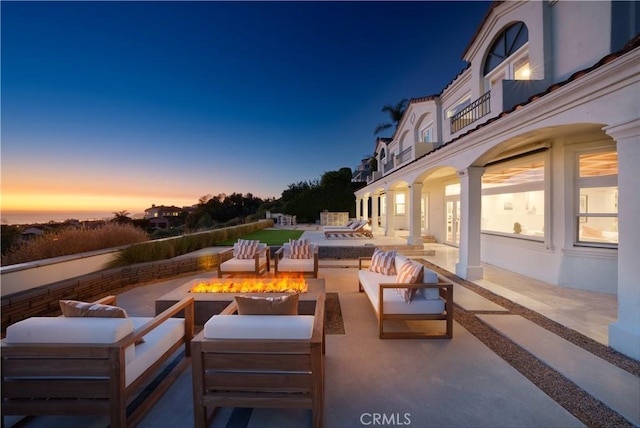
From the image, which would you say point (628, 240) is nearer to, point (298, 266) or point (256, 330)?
point (256, 330)

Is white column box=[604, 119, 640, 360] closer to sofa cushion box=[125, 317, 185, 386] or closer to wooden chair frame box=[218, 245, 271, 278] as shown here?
sofa cushion box=[125, 317, 185, 386]

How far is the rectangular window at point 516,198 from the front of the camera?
6691mm

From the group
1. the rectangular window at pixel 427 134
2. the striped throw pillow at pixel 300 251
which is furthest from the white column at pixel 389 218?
the striped throw pillow at pixel 300 251

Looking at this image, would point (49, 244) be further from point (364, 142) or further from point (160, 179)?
point (364, 142)

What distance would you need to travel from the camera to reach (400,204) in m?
17.2

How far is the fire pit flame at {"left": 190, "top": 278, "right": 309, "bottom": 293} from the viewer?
457cm

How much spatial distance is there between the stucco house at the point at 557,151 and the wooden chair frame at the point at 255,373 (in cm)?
389

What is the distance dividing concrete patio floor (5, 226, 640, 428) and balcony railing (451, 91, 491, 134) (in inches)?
253

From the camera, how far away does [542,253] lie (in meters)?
6.41

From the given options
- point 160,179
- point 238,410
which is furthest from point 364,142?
point 238,410

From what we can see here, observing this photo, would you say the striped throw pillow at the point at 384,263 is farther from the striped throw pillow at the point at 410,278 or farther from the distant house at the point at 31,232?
the distant house at the point at 31,232

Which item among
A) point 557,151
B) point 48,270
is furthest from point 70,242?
point 557,151

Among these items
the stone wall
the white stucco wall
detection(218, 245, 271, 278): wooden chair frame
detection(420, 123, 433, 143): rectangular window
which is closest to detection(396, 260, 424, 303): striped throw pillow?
detection(218, 245, 271, 278): wooden chair frame

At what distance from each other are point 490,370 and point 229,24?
1290cm
